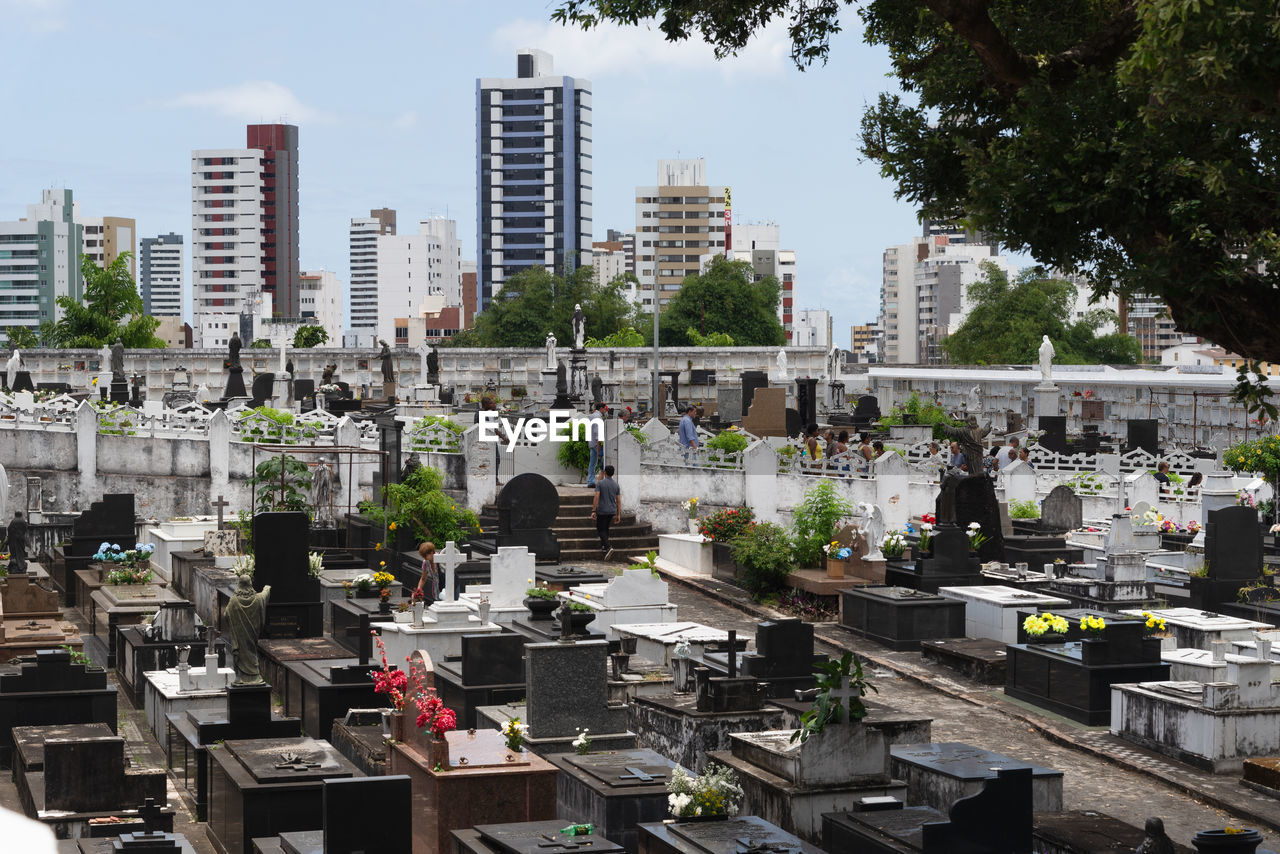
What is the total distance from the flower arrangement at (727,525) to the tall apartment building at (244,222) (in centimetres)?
16668

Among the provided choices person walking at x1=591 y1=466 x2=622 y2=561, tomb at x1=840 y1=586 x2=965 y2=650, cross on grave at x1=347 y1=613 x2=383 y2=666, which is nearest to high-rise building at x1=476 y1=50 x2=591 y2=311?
person walking at x1=591 y1=466 x2=622 y2=561

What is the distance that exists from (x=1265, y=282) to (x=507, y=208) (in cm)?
16101

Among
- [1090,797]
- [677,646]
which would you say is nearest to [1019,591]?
[677,646]

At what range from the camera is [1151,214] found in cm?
1010

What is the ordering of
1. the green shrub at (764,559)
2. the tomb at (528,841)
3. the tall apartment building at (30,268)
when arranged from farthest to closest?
1. the tall apartment building at (30,268)
2. the green shrub at (764,559)
3. the tomb at (528,841)

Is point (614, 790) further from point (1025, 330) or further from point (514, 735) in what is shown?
point (1025, 330)

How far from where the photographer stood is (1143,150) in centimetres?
985

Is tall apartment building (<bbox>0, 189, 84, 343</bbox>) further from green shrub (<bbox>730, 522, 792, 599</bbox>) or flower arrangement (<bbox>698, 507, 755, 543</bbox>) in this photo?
green shrub (<bbox>730, 522, 792, 599</bbox>)

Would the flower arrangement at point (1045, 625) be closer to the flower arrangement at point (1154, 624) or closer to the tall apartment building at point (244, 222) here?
the flower arrangement at point (1154, 624)

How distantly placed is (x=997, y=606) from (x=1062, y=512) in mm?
6891

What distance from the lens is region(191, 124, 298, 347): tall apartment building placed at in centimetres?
18975

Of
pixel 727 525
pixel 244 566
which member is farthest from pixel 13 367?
pixel 727 525

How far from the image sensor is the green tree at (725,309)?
304ft

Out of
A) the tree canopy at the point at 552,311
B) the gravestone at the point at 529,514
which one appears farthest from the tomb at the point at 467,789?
the tree canopy at the point at 552,311
